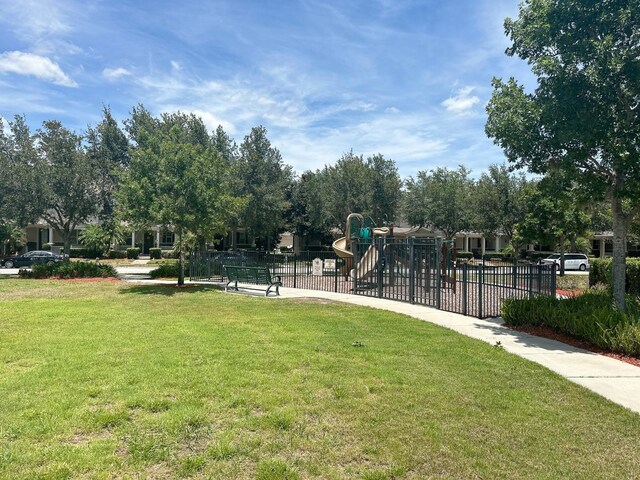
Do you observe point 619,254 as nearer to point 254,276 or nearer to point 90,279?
point 254,276

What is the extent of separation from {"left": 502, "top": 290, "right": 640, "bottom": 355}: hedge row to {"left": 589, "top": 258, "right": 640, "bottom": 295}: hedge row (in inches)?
234

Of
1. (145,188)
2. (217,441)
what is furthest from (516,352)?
(145,188)

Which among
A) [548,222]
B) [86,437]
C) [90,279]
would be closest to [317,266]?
[90,279]

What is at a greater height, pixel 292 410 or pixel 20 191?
pixel 20 191

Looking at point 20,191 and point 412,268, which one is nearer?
point 412,268

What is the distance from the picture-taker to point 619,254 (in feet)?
29.5

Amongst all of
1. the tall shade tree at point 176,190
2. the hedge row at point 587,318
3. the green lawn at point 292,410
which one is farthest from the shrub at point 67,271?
the hedge row at point 587,318

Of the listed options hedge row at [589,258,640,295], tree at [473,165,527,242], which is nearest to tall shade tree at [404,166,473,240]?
tree at [473,165,527,242]

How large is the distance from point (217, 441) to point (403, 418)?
69.2 inches

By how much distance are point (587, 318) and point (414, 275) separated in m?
5.38

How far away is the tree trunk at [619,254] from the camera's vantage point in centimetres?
877

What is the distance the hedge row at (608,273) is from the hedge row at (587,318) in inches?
234

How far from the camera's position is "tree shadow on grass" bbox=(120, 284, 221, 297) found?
49.4ft

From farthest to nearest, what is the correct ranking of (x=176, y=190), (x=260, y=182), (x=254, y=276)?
(x=260, y=182), (x=176, y=190), (x=254, y=276)
